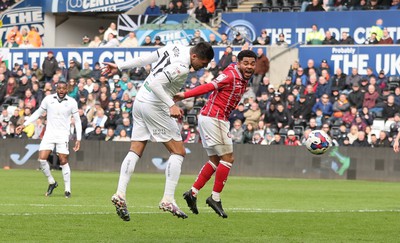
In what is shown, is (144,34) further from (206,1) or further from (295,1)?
(295,1)

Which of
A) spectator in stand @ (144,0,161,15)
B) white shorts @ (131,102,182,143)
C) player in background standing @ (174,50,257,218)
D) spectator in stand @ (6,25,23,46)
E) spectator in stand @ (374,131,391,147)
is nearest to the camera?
white shorts @ (131,102,182,143)

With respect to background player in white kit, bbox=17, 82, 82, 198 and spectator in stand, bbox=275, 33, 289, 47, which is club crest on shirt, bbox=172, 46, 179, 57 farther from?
spectator in stand, bbox=275, 33, 289, 47

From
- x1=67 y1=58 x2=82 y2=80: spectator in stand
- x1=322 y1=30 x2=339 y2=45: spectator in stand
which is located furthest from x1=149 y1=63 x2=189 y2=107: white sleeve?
x1=67 y1=58 x2=82 y2=80: spectator in stand

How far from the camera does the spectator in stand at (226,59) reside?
116ft

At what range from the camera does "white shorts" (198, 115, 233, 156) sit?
15788 mm

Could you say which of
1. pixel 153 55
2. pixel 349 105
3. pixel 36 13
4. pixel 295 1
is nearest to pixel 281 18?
pixel 295 1

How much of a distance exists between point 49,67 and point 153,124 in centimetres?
2586

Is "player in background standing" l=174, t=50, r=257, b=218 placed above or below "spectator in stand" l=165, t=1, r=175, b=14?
below

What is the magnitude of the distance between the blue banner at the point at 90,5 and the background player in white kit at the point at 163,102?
3036 centimetres

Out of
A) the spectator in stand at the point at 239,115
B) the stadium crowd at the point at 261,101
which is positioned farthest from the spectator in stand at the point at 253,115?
the spectator in stand at the point at 239,115

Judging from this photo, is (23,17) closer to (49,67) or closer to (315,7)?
(49,67)

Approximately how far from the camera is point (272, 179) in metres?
31.8

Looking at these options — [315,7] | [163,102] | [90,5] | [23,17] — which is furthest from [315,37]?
[163,102]

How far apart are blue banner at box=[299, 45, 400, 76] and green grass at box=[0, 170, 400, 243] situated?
742cm
